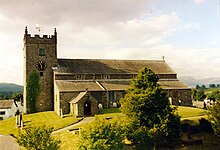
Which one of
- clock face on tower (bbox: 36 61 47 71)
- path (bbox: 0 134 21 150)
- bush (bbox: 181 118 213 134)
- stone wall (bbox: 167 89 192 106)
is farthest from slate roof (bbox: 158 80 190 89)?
path (bbox: 0 134 21 150)

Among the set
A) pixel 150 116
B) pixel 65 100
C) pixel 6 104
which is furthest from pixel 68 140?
→ pixel 6 104

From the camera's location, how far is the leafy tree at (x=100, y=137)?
23444 millimetres

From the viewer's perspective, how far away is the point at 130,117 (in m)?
31.4

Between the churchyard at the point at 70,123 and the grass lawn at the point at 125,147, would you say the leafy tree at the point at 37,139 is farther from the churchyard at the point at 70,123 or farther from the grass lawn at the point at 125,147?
the grass lawn at the point at 125,147

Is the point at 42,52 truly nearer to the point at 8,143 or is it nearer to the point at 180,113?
the point at 8,143

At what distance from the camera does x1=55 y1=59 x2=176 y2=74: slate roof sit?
178 feet

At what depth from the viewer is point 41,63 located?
176ft

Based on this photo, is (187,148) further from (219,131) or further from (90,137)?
(90,137)

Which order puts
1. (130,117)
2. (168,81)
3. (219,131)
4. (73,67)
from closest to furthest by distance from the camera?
1. (130,117)
2. (219,131)
3. (73,67)
4. (168,81)

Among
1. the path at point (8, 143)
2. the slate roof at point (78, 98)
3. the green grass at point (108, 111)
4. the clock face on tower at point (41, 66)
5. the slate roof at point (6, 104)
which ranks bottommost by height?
the path at point (8, 143)

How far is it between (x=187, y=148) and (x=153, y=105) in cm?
729

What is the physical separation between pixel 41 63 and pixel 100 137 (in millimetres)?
33020

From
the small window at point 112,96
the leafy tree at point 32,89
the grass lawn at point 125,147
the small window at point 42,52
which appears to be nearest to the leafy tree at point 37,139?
the grass lawn at point 125,147

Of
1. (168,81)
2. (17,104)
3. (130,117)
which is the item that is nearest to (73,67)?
(168,81)
